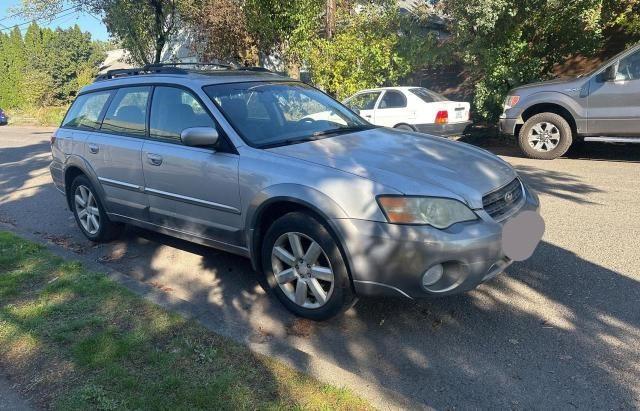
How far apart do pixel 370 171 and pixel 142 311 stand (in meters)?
1.92

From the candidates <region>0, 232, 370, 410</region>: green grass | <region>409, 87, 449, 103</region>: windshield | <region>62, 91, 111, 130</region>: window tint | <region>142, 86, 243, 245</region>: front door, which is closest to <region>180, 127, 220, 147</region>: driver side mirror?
<region>142, 86, 243, 245</region>: front door

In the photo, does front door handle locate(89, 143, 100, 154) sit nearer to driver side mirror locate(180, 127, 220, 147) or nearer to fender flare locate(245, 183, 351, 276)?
driver side mirror locate(180, 127, 220, 147)

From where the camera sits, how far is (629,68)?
7.92 meters

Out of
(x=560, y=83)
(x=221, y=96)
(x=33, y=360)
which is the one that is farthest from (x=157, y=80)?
(x=560, y=83)

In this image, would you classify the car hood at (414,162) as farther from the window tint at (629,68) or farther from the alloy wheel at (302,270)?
the window tint at (629,68)

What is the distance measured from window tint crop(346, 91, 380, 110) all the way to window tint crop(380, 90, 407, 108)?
0.21 m

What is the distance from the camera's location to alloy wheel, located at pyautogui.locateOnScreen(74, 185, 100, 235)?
5.43 metres

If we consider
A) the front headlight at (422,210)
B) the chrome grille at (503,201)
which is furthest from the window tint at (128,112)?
the chrome grille at (503,201)

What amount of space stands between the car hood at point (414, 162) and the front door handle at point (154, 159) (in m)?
1.19

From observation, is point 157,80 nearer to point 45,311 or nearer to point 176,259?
point 176,259

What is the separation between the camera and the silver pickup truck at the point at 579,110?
7953 millimetres

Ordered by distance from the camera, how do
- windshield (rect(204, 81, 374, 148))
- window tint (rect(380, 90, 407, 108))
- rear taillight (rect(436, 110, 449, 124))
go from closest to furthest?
windshield (rect(204, 81, 374, 148))
rear taillight (rect(436, 110, 449, 124))
window tint (rect(380, 90, 407, 108))

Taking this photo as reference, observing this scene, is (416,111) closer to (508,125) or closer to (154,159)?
(508,125)

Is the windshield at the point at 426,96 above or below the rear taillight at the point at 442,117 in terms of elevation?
above
